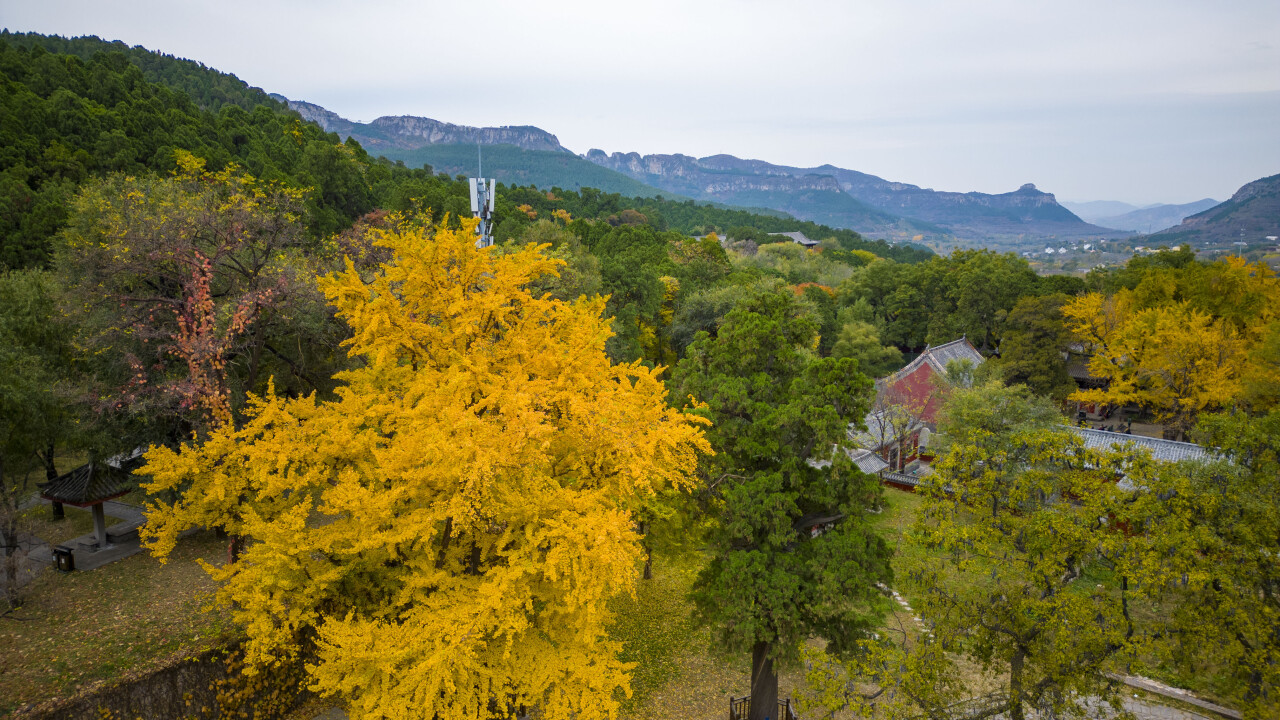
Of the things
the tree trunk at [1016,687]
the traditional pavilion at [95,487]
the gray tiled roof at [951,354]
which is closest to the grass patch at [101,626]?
the traditional pavilion at [95,487]

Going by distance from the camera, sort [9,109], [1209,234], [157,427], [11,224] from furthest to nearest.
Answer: [1209,234]
[9,109]
[11,224]
[157,427]

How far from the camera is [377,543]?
7.81m

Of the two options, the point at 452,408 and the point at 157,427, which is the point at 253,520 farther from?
the point at 157,427

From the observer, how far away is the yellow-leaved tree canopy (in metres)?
7.79

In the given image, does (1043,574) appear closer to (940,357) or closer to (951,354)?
(940,357)

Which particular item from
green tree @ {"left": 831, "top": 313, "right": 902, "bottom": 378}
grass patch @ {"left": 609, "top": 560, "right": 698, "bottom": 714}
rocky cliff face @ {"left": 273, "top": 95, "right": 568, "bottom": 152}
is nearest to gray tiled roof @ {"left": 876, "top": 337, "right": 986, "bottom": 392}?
green tree @ {"left": 831, "top": 313, "right": 902, "bottom": 378}

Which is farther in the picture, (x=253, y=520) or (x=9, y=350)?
(x=9, y=350)

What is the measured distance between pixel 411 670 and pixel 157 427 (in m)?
12.8

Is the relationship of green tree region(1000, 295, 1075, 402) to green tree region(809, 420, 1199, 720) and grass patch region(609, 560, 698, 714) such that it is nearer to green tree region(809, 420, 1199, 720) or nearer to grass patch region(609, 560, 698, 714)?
grass patch region(609, 560, 698, 714)

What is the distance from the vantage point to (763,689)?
1116 centimetres

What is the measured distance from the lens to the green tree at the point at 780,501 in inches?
380

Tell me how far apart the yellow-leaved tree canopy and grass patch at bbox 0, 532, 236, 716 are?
3.36 m

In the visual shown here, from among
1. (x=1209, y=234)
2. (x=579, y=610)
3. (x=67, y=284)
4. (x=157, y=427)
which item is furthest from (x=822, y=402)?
(x=1209, y=234)

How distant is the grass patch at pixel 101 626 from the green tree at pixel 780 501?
31.0 ft
